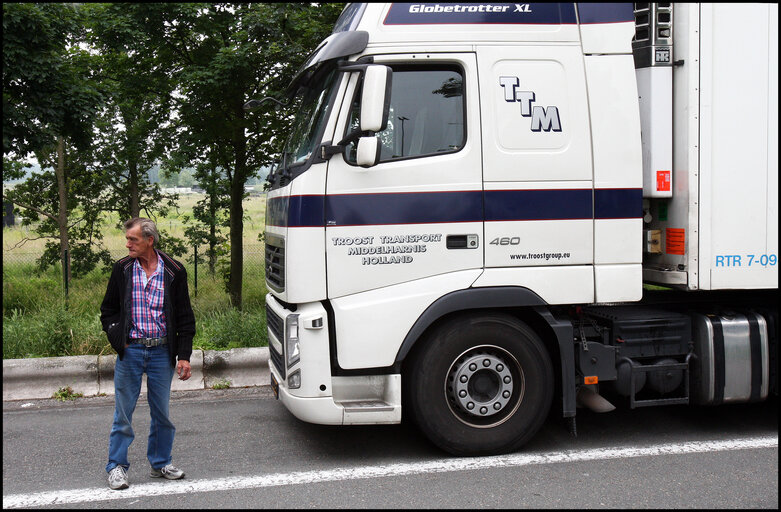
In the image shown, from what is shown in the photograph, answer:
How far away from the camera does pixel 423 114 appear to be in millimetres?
4863

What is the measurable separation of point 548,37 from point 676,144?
122cm

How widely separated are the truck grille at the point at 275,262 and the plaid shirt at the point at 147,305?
81 centimetres

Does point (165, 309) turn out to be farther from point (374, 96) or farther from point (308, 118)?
point (374, 96)

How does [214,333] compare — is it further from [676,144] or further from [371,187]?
[676,144]

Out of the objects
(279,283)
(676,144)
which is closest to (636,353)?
(676,144)

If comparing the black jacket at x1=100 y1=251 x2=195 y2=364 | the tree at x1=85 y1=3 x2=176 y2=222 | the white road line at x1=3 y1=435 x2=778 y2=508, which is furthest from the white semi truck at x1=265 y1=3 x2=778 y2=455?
the tree at x1=85 y1=3 x2=176 y2=222

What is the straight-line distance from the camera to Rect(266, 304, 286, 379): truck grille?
5055mm

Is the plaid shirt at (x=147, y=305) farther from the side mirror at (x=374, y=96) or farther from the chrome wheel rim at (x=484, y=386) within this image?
the chrome wheel rim at (x=484, y=386)

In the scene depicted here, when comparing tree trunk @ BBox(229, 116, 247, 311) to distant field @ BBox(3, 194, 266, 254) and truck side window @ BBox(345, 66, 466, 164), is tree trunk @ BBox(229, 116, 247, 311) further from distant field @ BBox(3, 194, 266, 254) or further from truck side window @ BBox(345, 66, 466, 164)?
truck side window @ BBox(345, 66, 466, 164)

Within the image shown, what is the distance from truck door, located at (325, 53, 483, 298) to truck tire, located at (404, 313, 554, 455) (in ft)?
1.64

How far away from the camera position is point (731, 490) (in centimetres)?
441

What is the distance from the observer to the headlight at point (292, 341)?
4809mm

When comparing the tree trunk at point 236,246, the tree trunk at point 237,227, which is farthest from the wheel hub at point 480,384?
the tree trunk at point 236,246

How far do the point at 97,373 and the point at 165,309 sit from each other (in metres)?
2.67
